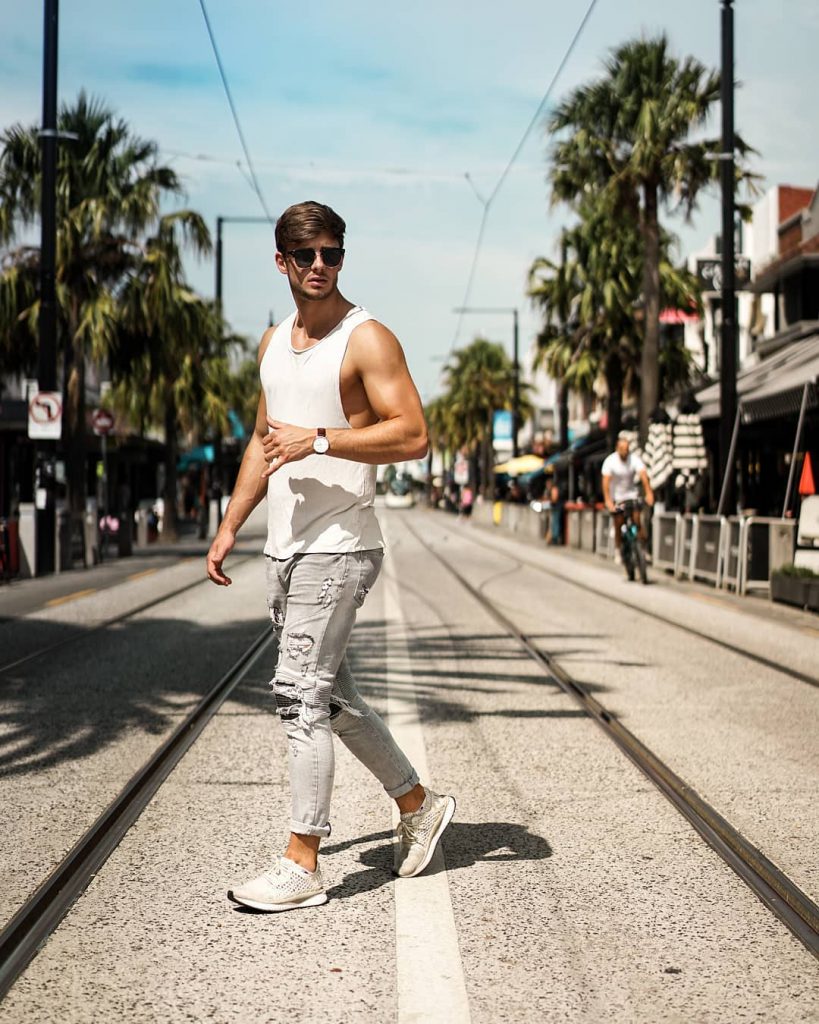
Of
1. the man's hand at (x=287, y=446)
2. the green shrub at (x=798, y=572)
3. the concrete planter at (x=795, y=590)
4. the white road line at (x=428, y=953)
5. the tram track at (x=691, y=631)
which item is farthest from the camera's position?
the green shrub at (x=798, y=572)

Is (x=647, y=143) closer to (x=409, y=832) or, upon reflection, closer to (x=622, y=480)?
(x=622, y=480)

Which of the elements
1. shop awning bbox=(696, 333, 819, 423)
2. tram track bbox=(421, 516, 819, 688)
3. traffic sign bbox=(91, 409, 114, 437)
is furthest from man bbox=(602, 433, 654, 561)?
traffic sign bbox=(91, 409, 114, 437)

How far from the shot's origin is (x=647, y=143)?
2661 cm

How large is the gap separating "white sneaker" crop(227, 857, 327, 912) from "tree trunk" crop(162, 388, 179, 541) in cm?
2880

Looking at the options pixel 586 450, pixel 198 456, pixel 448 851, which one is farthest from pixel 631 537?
pixel 198 456

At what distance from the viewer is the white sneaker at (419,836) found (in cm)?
435

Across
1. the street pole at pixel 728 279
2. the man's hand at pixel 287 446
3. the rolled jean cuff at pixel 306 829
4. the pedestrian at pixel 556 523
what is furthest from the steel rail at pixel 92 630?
the pedestrian at pixel 556 523

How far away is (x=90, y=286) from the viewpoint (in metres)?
24.4

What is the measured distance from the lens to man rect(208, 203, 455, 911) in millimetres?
4004

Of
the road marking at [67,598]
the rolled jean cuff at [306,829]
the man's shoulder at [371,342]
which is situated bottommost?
the road marking at [67,598]

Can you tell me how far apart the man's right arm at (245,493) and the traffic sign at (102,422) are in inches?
861

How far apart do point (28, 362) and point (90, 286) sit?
1675mm

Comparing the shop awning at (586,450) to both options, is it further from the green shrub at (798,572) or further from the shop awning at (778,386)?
the green shrub at (798,572)

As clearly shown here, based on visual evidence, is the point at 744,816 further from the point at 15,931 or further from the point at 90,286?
the point at 90,286
